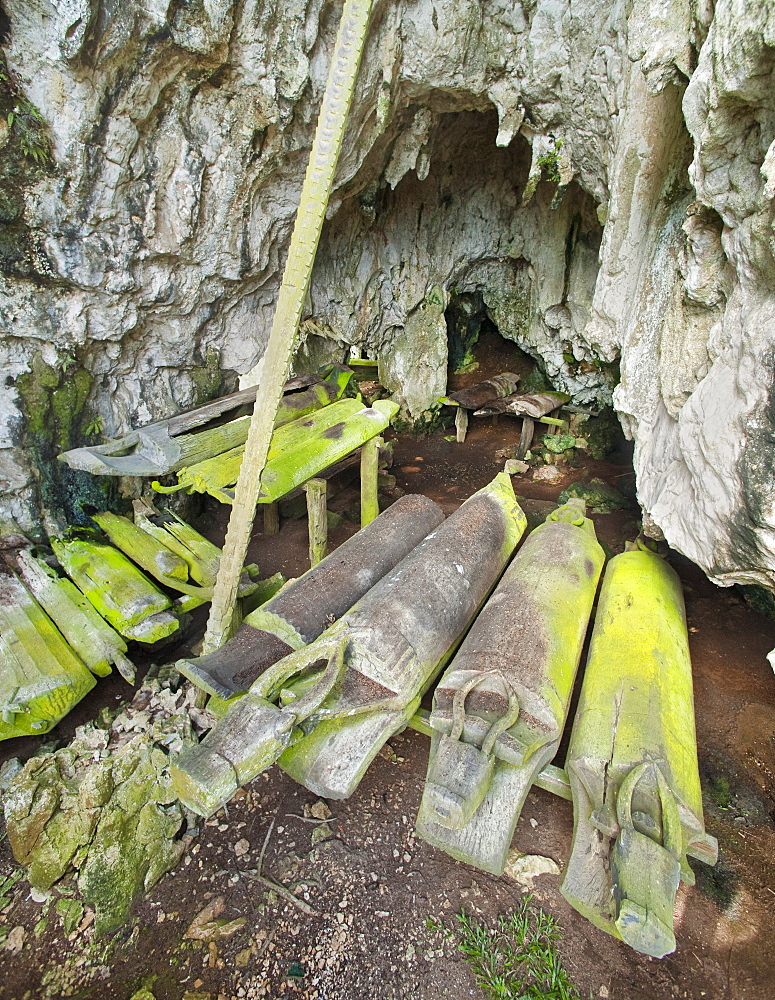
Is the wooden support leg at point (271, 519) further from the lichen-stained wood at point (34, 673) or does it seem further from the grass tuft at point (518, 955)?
the grass tuft at point (518, 955)

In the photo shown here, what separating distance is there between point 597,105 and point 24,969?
25.7 feet

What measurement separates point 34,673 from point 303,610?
2316 mm

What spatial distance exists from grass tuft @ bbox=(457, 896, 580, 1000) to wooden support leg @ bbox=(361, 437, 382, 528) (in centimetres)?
410

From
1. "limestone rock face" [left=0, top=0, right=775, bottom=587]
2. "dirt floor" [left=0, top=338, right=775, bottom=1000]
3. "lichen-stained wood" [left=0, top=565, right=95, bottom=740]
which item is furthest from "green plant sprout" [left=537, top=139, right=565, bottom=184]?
"lichen-stained wood" [left=0, top=565, right=95, bottom=740]

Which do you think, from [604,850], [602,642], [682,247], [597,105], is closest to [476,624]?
[602,642]

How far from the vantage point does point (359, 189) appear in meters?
7.06

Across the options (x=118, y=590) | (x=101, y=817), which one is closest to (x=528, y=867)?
(x=101, y=817)

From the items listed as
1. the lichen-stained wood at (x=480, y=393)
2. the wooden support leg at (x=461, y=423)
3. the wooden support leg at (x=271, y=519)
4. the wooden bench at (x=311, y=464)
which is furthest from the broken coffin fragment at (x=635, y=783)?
the wooden support leg at (x=461, y=423)

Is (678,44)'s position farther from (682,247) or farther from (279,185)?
(279,185)

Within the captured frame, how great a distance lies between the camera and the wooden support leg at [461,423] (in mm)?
10094

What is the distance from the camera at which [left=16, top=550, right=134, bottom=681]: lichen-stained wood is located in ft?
14.5

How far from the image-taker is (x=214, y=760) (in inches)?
102

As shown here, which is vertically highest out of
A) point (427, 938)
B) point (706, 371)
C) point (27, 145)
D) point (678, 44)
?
point (678, 44)

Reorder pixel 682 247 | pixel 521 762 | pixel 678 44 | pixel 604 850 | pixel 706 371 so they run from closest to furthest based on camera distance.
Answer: pixel 604 850 → pixel 521 762 → pixel 678 44 → pixel 706 371 → pixel 682 247
